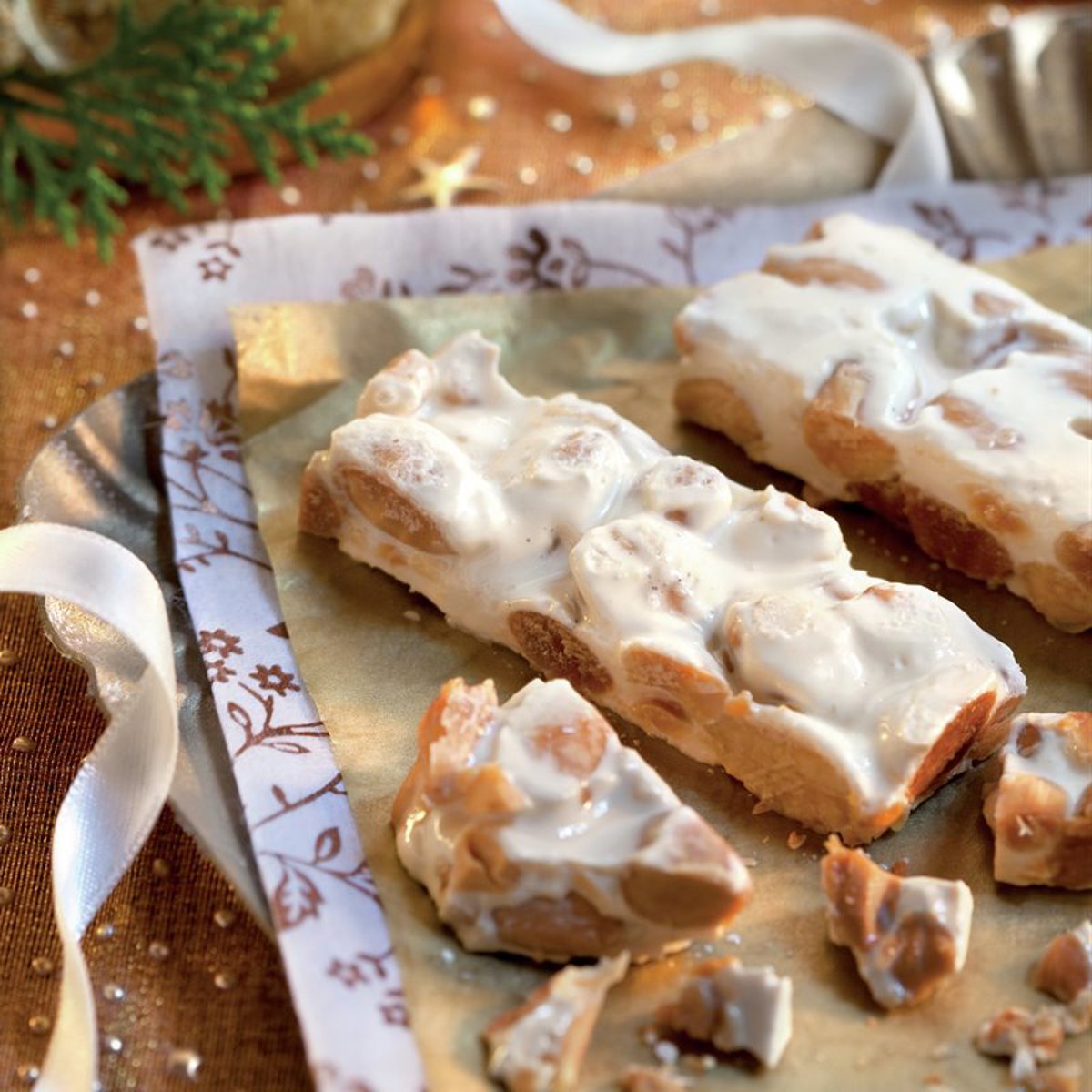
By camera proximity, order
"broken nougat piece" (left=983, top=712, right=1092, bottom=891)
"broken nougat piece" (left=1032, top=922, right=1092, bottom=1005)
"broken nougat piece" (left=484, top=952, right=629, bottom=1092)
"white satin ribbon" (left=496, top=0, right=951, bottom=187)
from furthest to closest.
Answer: "white satin ribbon" (left=496, top=0, right=951, bottom=187), "broken nougat piece" (left=983, top=712, right=1092, bottom=891), "broken nougat piece" (left=1032, top=922, right=1092, bottom=1005), "broken nougat piece" (left=484, top=952, right=629, bottom=1092)

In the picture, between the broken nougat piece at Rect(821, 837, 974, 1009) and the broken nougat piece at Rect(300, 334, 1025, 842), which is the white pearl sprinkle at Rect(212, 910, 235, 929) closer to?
the broken nougat piece at Rect(300, 334, 1025, 842)

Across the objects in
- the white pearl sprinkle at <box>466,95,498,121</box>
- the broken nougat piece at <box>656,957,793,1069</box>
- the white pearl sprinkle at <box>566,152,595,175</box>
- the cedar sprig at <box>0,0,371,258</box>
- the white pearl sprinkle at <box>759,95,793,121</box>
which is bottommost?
the broken nougat piece at <box>656,957,793,1069</box>

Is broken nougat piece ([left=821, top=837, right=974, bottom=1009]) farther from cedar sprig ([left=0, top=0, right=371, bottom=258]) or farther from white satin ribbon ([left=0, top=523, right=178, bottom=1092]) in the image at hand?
cedar sprig ([left=0, top=0, right=371, bottom=258])

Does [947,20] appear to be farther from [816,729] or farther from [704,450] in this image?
[816,729]

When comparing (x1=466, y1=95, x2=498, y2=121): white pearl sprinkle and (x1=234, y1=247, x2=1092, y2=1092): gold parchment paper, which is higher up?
(x1=466, y1=95, x2=498, y2=121): white pearl sprinkle

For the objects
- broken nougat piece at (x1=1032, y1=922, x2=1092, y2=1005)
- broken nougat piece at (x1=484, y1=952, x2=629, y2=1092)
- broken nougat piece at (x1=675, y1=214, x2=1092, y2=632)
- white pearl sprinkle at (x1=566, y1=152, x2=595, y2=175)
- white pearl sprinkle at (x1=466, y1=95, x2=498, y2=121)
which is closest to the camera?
broken nougat piece at (x1=484, y1=952, x2=629, y2=1092)

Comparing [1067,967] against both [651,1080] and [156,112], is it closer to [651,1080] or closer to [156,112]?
[651,1080]

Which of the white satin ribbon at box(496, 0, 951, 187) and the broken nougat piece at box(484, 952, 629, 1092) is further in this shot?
the white satin ribbon at box(496, 0, 951, 187)

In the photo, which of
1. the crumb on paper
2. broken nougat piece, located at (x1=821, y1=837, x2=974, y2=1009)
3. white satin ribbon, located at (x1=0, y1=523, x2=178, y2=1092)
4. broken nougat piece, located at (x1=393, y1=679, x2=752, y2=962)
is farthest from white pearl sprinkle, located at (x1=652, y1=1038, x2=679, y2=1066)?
white satin ribbon, located at (x1=0, y1=523, x2=178, y2=1092)

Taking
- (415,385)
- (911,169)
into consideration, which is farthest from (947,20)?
(415,385)
